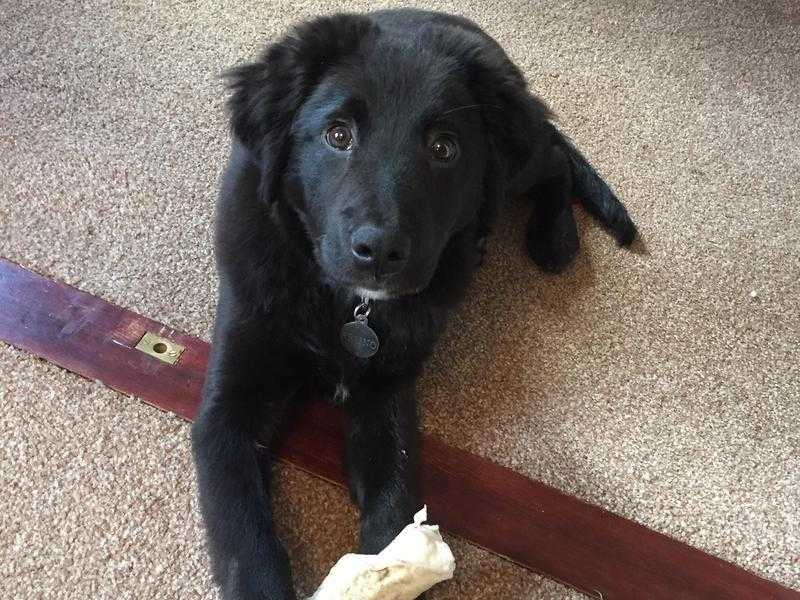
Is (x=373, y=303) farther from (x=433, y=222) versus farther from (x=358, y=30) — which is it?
(x=358, y=30)

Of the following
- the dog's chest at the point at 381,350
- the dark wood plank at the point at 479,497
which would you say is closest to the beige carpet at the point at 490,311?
the dark wood plank at the point at 479,497

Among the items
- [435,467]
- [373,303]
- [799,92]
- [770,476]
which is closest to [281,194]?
[373,303]

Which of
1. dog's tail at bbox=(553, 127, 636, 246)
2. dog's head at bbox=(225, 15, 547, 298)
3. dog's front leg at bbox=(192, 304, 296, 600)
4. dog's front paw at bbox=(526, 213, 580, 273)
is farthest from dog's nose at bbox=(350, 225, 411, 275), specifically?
dog's tail at bbox=(553, 127, 636, 246)

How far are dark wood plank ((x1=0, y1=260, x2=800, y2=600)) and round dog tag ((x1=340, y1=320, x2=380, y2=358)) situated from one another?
7.1 inches

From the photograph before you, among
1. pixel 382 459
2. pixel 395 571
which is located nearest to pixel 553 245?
pixel 382 459

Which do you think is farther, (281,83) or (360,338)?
(360,338)

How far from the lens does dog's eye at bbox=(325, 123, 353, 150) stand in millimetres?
1149

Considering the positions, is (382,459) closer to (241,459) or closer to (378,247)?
(241,459)

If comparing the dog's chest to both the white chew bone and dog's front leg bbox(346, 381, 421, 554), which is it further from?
the white chew bone

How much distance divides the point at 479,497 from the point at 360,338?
1.23 feet

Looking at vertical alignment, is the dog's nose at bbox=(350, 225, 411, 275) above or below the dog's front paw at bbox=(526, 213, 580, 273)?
above

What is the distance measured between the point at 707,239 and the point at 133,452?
1.42 meters

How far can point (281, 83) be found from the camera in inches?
46.3

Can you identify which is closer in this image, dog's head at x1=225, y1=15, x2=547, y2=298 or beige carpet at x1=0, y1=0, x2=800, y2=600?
dog's head at x1=225, y1=15, x2=547, y2=298
